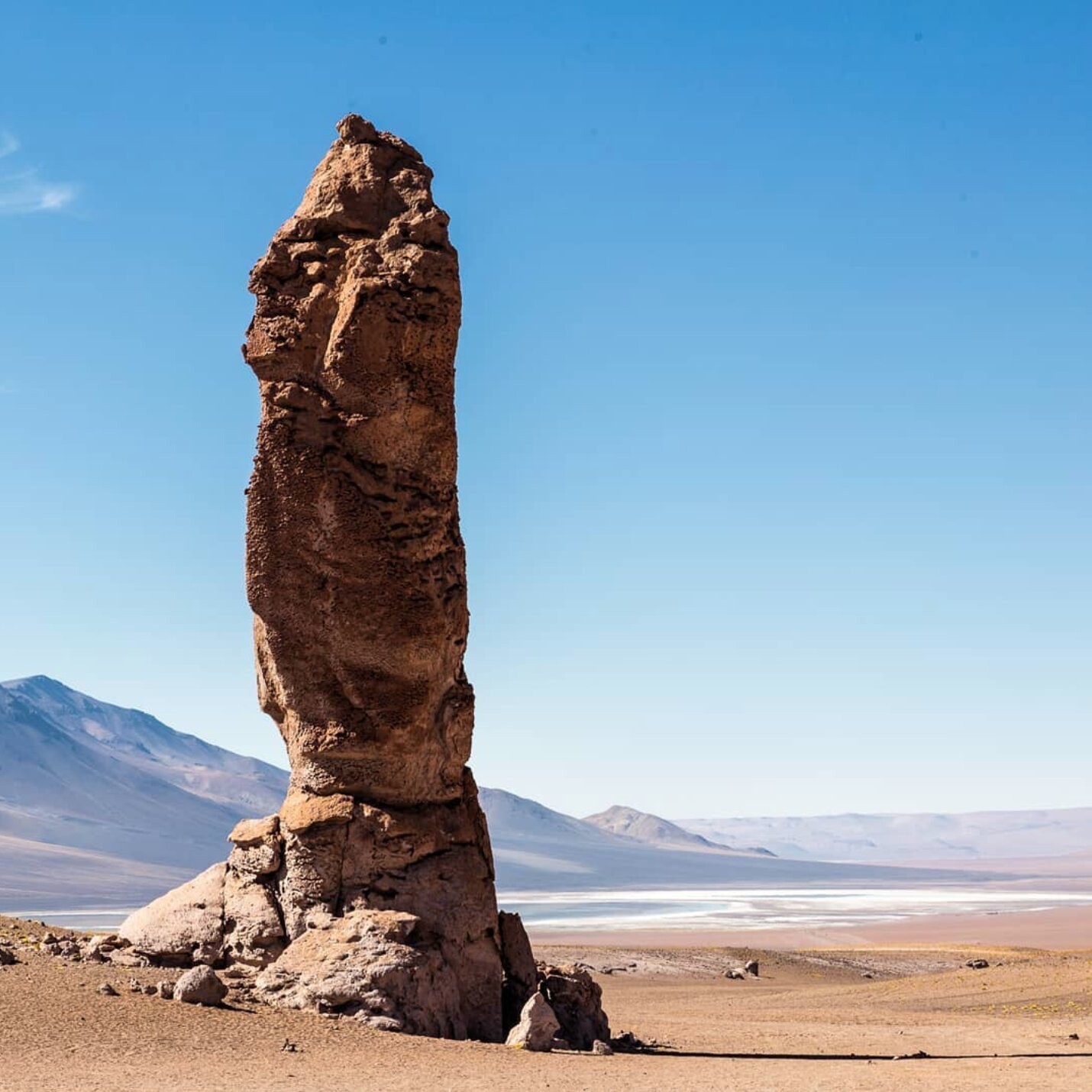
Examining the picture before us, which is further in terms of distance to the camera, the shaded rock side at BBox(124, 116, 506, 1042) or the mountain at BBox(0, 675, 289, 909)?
the mountain at BBox(0, 675, 289, 909)

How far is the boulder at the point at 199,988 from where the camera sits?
14.4 m

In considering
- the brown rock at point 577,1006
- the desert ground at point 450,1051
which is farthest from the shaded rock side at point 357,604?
the desert ground at point 450,1051

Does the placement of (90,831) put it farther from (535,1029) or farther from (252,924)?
Answer: (535,1029)

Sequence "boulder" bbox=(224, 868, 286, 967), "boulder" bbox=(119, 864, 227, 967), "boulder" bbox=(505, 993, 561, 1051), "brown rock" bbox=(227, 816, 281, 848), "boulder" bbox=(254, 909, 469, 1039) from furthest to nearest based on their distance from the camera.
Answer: "brown rock" bbox=(227, 816, 281, 848), "boulder" bbox=(119, 864, 227, 967), "boulder" bbox=(224, 868, 286, 967), "boulder" bbox=(505, 993, 561, 1051), "boulder" bbox=(254, 909, 469, 1039)

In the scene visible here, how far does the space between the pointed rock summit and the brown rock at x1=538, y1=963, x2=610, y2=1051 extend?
0.38 m

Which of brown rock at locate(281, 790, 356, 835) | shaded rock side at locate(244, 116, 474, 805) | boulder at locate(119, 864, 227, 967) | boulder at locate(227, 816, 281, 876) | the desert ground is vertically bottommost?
the desert ground

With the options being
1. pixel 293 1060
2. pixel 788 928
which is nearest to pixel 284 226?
pixel 293 1060

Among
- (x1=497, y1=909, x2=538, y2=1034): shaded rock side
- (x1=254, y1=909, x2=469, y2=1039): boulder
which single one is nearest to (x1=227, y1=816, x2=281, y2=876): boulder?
(x1=254, y1=909, x2=469, y2=1039): boulder

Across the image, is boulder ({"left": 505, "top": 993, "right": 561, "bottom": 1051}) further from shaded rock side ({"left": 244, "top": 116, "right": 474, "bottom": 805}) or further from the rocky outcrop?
shaded rock side ({"left": 244, "top": 116, "right": 474, "bottom": 805})

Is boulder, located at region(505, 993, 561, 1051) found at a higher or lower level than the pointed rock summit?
lower

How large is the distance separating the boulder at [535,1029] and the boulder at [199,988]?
2776 millimetres

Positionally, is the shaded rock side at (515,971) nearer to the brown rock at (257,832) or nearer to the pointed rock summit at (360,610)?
the pointed rock summit at (360,610)

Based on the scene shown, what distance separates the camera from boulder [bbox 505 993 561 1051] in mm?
15102

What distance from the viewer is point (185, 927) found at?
16219mm
